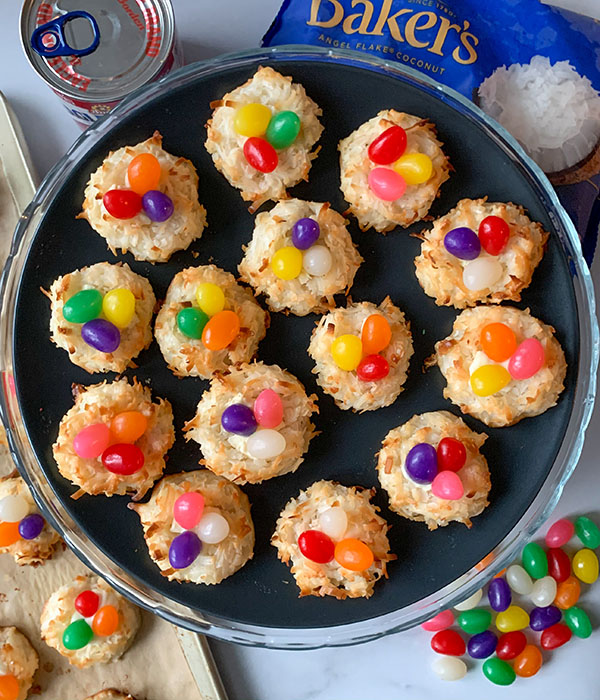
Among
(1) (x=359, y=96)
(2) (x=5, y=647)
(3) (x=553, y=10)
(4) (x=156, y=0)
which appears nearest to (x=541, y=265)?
(1) (x=359, y=96)

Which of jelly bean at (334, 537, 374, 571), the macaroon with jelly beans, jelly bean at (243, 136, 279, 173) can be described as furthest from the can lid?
jelly bean at (334, 537, 374, 571)

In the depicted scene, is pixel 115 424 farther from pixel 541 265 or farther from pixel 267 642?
pixel 541 265

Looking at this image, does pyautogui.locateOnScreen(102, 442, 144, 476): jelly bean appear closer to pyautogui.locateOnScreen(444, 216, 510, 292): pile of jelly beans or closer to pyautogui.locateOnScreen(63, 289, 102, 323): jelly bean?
pyautogui.locateOnScreen(63, 289, 102, 323): jelly bean

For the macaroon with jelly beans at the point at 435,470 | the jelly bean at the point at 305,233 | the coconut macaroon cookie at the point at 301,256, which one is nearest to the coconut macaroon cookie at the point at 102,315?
the coconut macaroon cookie at the point at 301,256

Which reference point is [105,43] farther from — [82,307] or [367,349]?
[367,349]

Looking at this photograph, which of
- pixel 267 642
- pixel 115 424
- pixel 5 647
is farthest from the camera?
pixel 5 647
